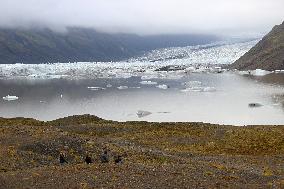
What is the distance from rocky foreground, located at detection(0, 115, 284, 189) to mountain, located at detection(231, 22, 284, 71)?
432ft

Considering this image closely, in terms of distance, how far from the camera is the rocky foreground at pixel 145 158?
1809 cm

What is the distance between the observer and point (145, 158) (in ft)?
79.7

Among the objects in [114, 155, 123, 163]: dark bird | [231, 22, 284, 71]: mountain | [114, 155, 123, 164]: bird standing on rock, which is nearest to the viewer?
[114, 155, 123, 164]: bird standing on rock

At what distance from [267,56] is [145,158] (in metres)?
159

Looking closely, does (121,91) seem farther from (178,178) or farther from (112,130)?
(178,178)

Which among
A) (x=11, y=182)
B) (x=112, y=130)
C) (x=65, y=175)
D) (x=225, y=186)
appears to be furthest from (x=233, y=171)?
(x=112, y=130)

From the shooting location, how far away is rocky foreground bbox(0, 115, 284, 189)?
59.4 feet

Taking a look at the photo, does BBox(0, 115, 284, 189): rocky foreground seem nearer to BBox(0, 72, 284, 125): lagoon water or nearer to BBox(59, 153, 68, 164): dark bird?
BBox(59, 153, 68, 164): dark bird

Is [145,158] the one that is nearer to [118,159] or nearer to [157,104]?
[118,159]

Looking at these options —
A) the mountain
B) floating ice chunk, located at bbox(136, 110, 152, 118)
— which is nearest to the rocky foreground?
floating ice chunk, located at bbox(136, 110, 152, 118)

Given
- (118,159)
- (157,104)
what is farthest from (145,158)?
(157,104)

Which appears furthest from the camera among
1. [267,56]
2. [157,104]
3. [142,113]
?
[267,56]

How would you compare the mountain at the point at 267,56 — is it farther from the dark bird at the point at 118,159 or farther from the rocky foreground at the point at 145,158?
the dark bird at the point at 118,159

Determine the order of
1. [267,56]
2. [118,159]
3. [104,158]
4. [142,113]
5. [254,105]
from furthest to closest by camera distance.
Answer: [267,56] → [254,105] → [142,113] → [104,158] → [118,159]
